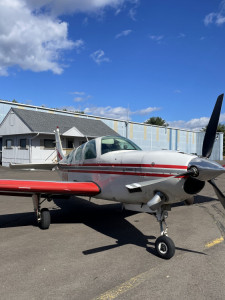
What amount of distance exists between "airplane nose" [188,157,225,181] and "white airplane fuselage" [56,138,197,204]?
0.17 m

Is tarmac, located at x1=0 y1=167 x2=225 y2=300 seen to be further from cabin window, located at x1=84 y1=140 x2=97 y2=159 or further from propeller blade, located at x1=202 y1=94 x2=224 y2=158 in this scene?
propeller blade, located at x1=202 y1=94 x2=224 y2=158

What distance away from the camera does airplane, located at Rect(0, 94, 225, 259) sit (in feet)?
13.8

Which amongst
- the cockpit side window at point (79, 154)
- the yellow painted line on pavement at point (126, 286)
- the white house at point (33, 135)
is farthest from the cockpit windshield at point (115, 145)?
the white house at point (33, 135)

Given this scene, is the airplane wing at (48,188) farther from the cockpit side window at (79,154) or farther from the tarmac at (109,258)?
the cockpit side window at (79,154)

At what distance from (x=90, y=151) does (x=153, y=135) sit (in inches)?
1381

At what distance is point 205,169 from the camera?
3.85 meters

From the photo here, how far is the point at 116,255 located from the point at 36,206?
9.14 feet

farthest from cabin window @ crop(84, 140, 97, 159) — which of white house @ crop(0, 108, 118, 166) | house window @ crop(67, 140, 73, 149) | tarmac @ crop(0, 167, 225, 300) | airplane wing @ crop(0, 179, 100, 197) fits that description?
house window @ crop(67, 140, 73, 149)

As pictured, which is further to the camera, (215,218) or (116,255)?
(215,218)

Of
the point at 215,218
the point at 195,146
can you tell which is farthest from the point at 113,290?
the point at 195,146

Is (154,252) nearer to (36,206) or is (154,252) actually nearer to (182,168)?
(182,168)

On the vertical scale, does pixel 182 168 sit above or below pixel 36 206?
above

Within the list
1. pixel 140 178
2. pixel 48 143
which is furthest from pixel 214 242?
pixel 48 143

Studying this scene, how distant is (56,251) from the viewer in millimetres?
4605
